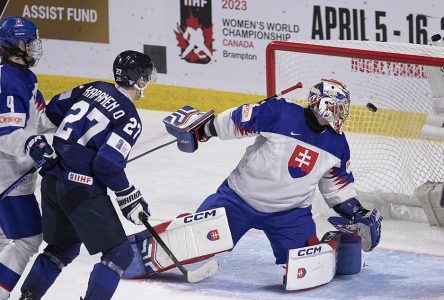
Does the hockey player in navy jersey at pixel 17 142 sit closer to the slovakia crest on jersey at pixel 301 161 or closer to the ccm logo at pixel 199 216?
the ccm logo at pixel 199 216

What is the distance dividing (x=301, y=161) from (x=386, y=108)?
1.48m

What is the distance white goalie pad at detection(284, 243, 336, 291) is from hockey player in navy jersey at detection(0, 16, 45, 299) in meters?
1.03

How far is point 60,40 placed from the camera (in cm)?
877

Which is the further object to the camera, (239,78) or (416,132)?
(239,78)

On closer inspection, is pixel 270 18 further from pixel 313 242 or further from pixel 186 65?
pixel 313 242

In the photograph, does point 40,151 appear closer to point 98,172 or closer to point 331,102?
point 98,172

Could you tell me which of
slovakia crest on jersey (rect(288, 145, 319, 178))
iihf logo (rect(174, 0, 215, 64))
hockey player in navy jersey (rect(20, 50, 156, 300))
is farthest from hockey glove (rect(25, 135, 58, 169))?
iihf logo (rect(174, 0, 215, 64))

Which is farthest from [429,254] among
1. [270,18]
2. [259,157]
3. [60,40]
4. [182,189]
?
[60,40]

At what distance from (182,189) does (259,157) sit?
1.69 m

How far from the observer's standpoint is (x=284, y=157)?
217 inches

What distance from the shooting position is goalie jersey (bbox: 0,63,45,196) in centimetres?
499

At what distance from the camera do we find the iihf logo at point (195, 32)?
27.3 ft

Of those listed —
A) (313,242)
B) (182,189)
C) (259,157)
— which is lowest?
(182,189)

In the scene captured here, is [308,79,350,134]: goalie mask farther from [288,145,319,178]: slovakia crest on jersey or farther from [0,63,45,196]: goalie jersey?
[0,63,45,196]: goalie jersey
